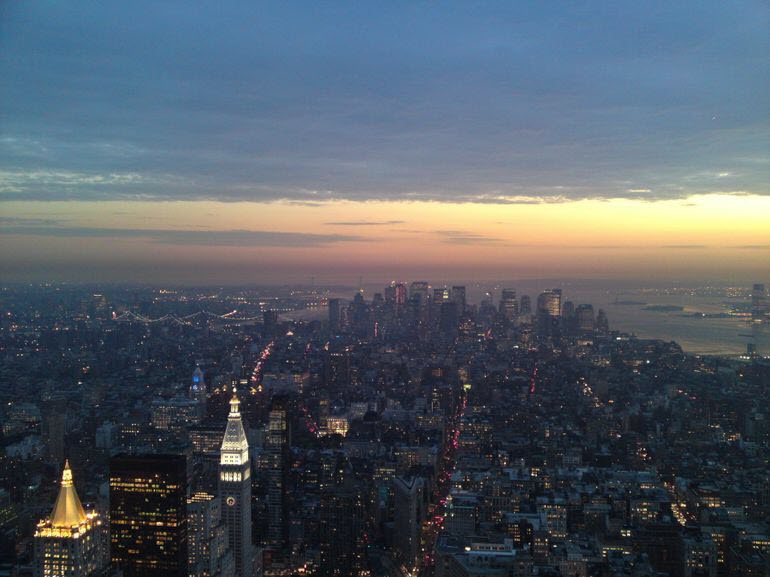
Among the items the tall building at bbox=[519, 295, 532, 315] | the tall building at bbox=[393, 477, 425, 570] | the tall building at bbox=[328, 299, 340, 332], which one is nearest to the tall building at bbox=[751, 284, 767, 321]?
the tall building at bbox=[393, 477, 425, 570]

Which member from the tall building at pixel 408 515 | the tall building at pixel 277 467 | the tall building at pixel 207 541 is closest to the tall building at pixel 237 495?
the tall building at pixel 207 541

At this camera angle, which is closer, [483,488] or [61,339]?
[61,339]

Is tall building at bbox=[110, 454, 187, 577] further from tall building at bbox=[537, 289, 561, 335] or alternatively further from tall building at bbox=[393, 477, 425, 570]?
tall building at bbox=[537, 289, 561, 335]

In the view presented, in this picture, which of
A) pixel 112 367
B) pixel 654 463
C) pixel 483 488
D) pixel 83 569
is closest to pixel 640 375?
pixel 654 463

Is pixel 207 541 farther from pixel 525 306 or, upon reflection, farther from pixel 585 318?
pixel 525 306

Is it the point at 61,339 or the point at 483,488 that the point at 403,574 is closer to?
the point at 483,488
